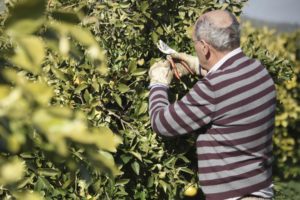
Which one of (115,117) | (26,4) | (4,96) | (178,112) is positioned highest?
(26,4)

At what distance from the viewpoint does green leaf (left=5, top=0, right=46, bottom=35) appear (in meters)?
0.72

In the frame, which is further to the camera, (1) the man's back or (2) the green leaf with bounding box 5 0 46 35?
(1) the man's back

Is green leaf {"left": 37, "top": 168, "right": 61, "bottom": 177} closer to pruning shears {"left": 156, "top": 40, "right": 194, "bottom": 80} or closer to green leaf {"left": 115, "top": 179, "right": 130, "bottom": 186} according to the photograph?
green leaf {"left": 115, "top": 179, "right": 130, "bottom": 186}

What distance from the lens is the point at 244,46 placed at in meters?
3.57

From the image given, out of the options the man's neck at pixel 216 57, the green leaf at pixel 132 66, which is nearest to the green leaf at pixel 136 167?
the green leaf at pixel 132 66

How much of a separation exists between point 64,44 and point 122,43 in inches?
83.9

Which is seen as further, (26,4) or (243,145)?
(243,145)

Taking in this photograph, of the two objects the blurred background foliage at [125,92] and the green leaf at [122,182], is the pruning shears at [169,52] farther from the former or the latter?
the green leaf at [122,182]

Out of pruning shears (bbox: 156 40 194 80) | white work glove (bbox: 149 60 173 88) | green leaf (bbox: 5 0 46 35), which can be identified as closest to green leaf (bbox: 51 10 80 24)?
green leaf (bbox: 5 0 46 35)

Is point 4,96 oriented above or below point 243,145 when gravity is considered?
above

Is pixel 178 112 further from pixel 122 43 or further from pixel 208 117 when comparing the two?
pixel 122 43

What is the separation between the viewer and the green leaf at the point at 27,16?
72 cm

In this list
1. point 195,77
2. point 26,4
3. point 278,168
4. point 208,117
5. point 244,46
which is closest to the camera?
point 26,4

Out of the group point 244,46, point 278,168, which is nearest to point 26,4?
point 244,46
